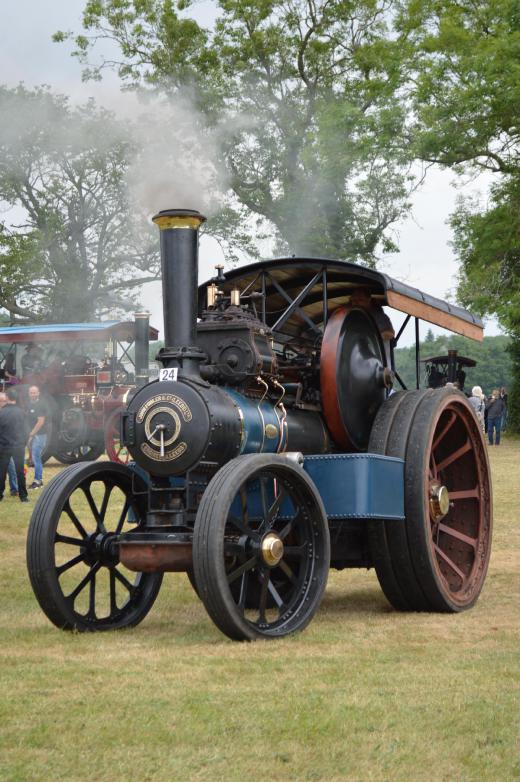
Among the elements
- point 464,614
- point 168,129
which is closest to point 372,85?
point 168,129

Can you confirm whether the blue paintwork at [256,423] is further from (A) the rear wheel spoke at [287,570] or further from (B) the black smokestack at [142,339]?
(B) the black smokestack at [142,339]

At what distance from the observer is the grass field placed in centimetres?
347

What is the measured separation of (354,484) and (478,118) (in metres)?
18.7

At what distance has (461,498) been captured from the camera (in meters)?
7.12

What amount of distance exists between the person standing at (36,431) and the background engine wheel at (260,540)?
335 inches

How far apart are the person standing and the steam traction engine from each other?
7.36 metres

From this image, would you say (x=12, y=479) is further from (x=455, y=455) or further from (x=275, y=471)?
(x=275, y=471)

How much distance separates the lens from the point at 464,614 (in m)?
6.39

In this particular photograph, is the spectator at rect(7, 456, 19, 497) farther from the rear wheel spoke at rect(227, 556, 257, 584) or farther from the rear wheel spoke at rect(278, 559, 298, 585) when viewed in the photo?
the rear wheel spoke at rect(227, 556, 257, 584)

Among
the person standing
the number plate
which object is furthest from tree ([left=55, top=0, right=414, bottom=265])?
the number plate

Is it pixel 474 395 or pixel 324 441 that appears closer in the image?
pixel 324 441

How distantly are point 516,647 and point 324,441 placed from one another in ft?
5.77

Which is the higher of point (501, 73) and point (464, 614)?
point (501, 73)

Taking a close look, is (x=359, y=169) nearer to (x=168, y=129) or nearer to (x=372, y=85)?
(x=372, y=85)
